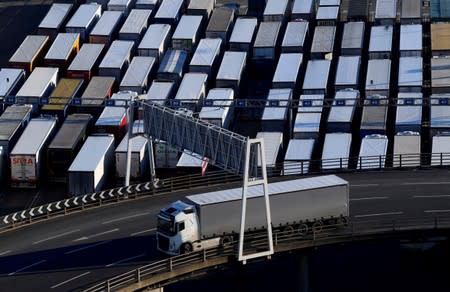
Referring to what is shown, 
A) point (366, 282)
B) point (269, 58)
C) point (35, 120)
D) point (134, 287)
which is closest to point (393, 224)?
point (366, 282)

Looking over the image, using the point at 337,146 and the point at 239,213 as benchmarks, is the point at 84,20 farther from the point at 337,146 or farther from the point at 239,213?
the point at 239,213

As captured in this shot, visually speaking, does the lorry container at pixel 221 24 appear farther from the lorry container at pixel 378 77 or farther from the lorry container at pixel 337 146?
the lorry container at pixel 337 146

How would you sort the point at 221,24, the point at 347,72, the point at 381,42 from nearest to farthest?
the point at 347,72, the point at 381,42, the point at 221,24

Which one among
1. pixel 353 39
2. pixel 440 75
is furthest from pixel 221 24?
pixel 440 75

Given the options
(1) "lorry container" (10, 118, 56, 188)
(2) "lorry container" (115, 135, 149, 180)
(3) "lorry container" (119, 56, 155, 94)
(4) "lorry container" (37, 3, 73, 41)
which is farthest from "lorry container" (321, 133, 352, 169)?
(4) "lorry container" (37, 3, 73, 41)

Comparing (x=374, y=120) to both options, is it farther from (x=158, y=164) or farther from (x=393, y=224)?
(x=393, y=224)
